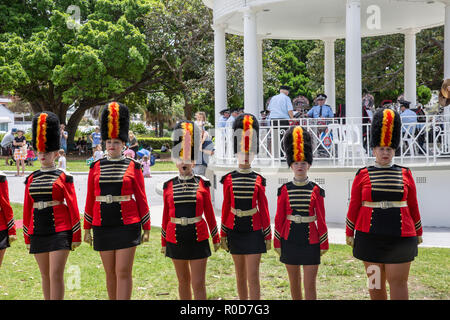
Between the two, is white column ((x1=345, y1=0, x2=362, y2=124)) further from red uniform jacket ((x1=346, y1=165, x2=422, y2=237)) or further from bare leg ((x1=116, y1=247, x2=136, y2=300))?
bare leg ((x1=116, y1=247, x2=136, y2=300))

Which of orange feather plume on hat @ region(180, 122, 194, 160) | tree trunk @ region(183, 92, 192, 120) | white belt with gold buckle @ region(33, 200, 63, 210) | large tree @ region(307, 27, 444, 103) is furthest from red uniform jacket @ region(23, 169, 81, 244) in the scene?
tree trunk @ region(183, 92, 192, 120)

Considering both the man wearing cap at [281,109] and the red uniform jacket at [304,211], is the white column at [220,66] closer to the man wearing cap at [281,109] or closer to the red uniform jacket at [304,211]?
the man wearing cap at [281,109]

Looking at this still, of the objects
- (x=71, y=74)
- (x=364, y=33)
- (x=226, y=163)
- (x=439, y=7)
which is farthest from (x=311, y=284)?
(x=71, y=74)

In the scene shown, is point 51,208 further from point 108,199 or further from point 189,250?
point 189,250

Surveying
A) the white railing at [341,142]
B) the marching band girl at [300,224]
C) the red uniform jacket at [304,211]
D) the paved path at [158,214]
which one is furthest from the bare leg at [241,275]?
the white railing at [341,142]

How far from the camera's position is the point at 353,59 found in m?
11.4

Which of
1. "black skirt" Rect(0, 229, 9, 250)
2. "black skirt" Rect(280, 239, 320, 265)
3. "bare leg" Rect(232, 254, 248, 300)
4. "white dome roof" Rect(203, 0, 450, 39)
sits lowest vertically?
"bare leg" Rect(232, 254, 248, 300)

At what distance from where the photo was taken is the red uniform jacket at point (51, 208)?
5207 mm

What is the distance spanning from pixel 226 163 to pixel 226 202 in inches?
276

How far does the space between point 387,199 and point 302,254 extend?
0.96 metres

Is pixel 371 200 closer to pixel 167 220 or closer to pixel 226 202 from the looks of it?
pixel 226 202

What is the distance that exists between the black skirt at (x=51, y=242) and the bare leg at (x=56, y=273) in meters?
0.05

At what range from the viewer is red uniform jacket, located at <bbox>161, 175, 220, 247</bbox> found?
5.07 meters

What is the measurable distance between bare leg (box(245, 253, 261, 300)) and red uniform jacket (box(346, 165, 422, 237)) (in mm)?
1060
